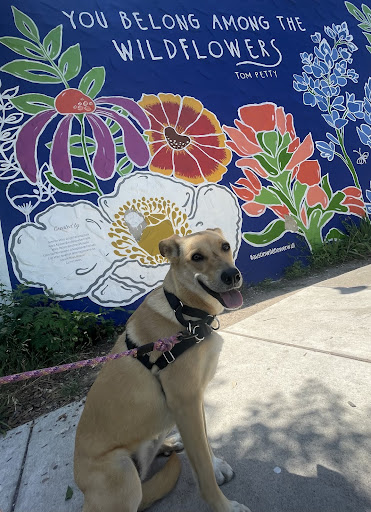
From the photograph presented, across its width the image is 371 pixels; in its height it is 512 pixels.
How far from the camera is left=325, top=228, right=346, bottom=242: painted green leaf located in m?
6.07

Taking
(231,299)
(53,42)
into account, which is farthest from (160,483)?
(53,42)

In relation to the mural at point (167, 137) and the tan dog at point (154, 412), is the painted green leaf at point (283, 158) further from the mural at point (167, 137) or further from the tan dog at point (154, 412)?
the tan dog at point (154, 412)

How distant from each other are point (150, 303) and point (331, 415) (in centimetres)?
141

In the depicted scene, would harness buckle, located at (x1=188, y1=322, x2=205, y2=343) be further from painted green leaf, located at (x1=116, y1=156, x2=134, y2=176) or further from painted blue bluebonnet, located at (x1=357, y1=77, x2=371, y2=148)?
painted blue bluebonnet, located at (x1=357, y1=77, x2=371, y2=148)

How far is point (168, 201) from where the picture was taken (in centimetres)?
484

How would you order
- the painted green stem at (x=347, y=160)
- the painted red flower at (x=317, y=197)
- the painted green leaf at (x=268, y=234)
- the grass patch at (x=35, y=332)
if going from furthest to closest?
1. the painted green stem at (x=347, y=160)
2. the painted red flower at (x=317, y=197)
3. the painted green leaf at (x=268, y=234)
4. the grass patch at (x=35, y=332)

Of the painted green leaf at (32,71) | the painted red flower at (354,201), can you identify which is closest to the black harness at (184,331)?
the painted green leaf at (32,71)

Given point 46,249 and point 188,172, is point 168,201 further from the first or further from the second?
point 46,249

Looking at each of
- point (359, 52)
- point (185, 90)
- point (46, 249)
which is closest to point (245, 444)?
point (46, 249)

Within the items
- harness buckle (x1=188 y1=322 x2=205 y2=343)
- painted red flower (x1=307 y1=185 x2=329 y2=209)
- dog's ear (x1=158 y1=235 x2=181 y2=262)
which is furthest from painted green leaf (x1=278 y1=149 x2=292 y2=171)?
harness buckle (x1=188 y1=322 x2=205 y2=343)

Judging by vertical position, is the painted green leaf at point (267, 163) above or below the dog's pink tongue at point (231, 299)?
above

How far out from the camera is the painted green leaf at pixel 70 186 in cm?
423

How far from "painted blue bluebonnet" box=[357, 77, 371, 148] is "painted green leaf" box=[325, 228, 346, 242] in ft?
6.03

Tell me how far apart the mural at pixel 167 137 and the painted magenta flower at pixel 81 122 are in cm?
2
